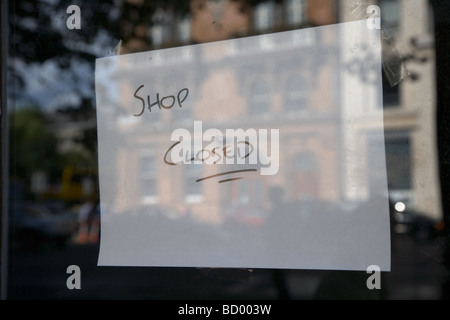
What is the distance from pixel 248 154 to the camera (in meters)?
2.27

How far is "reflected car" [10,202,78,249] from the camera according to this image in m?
2.45

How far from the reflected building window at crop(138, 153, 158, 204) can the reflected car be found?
377 mm

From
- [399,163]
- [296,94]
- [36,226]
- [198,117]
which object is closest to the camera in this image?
[399,163]

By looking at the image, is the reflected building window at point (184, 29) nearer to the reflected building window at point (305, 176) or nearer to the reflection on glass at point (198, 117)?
the reflection on glass at point (198, 117)

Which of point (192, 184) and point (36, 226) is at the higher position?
point (192, 184)

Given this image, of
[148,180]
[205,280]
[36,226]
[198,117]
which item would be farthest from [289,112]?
[36,226]

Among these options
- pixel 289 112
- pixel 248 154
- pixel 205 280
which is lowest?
pixel 205 280

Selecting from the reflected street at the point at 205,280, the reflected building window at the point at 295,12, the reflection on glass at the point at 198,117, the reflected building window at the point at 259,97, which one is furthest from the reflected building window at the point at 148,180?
the reflected building window at the point at 295,12

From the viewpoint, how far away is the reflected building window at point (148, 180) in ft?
7.72

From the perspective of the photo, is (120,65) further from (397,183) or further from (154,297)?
(397,183)

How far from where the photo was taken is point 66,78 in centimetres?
252

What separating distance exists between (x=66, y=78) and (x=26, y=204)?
62cm

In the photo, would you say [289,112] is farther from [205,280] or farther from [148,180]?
[205,280]

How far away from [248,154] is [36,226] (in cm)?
111
